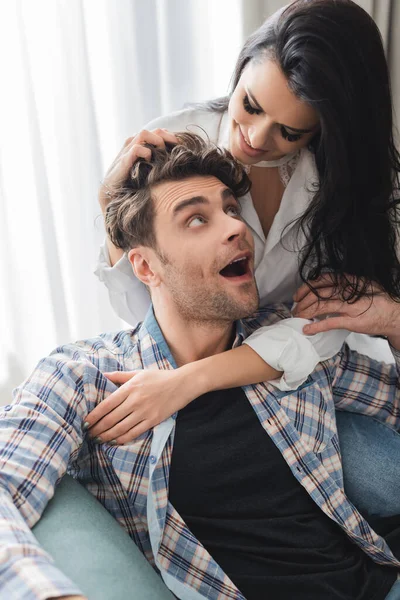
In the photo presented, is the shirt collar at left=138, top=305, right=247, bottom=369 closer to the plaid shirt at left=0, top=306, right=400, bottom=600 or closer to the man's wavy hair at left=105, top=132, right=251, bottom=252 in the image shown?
the plaid shirt at left=0, top=306, right=400, bottom=600

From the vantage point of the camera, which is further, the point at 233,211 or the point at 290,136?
the point at 233,211

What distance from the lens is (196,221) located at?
1.46 m

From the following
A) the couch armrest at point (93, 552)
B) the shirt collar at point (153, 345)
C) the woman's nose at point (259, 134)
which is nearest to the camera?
the couch armrest at point (93, 552)

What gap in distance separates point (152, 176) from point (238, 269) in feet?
1.03

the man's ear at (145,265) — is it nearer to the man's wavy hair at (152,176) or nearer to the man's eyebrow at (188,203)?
the man's wavy hair at (152,176)

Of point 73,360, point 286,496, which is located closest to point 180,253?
point 73,360

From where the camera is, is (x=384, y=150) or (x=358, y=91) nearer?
(x=358, y=91)

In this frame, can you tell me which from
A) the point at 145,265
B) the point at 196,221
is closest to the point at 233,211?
the point at 196,221

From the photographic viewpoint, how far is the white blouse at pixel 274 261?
1.47 m

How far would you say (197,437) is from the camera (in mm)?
1356

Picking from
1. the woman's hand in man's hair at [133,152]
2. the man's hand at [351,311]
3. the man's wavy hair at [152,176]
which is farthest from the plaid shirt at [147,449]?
the woman's hand in man's hair at [133,152]

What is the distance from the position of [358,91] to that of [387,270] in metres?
0.49

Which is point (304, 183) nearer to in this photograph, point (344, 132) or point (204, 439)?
point (344, 132)

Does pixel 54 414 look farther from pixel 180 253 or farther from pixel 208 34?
pixel 208 34
